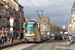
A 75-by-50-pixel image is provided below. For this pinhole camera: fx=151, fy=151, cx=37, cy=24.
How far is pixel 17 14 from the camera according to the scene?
5638 cm

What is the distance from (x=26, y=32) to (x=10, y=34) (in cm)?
280

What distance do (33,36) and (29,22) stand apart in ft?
7.70

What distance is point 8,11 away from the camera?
4594cm

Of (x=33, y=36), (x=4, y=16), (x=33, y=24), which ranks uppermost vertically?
(x=4, y=16)

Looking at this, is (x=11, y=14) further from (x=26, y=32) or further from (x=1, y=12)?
(x=26, y=32)

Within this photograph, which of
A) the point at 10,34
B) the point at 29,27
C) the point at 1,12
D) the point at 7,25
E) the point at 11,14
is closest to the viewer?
the point at 10,34

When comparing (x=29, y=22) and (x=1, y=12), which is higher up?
(x=1, y=12)

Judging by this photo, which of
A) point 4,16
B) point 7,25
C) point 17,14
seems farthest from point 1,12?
point 17,14

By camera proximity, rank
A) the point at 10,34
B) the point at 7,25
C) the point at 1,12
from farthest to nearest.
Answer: the point at 7,25 → the point at 1,12 → the point at 10,34

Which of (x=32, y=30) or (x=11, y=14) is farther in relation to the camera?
(x=11, y=14)

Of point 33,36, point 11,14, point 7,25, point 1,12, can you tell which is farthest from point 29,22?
point 11,14

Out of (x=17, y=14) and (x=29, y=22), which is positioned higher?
(x=17, y=14)

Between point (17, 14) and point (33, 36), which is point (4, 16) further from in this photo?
point (33, 36)

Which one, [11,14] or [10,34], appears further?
[11,14]
